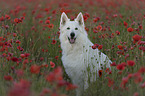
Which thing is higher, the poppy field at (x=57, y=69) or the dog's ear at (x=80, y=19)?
the dog's ear at (x=80, y=19)

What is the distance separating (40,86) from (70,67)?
5.03 feet

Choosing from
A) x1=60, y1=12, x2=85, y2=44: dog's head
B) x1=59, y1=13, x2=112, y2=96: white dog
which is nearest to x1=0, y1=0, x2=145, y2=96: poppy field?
x1=59, y1=13, x2=112, y2=96: white dog

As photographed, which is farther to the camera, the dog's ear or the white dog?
the dog's ear

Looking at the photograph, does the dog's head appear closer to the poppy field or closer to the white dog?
the white dog

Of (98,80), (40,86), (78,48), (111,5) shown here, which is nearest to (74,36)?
(78,48)

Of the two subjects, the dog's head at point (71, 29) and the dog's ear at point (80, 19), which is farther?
the dog's ear at point (80, 19)

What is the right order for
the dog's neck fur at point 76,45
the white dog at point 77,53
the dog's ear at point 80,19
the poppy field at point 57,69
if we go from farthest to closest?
the dog's ear at point 80,19, the dog's neck fur at point 76,45, the white dog at point 77,53, the poppy field at point 57,69

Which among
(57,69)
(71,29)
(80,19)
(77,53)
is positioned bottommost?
(77,53)

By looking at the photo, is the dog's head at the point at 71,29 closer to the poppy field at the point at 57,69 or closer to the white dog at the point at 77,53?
the white dog at the point at 77,53

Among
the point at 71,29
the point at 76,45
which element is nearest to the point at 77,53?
the point at 76,45

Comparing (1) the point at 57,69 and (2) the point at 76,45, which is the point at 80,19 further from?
(1) the point at 57,69

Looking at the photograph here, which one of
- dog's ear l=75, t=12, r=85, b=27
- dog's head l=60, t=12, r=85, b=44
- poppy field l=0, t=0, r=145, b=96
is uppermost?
dog's ear l=75, t=12, r=85, b=27

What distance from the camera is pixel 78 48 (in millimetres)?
4320

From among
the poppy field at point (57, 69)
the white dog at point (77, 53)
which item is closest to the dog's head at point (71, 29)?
the white dog at point (77, 53)
